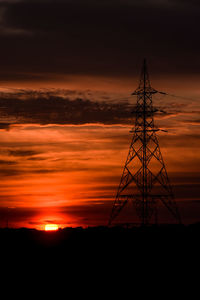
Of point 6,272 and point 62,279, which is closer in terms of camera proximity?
point 62,279

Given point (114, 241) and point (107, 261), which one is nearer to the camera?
point (107, 261)

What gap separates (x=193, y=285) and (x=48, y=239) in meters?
38.0

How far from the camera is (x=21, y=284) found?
43062mm

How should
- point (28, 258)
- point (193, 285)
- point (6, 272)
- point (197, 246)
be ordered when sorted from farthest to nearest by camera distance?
point (197, 246) → point (28, 258) → point (6, 272) → point (193, 285)

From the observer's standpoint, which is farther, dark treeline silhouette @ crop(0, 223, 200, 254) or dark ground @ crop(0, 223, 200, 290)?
dark treeline silhouette @ crop(0, 223, 200, 254)

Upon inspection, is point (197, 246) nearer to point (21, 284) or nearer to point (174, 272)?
point (174, 272)

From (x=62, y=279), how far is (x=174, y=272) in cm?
970

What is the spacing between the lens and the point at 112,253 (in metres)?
59.0

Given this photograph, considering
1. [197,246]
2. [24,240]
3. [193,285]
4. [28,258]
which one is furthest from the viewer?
[24,240]

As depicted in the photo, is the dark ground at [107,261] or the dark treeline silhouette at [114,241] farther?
the dark treeline silhouette at [114,241]

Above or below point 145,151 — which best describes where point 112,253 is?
below

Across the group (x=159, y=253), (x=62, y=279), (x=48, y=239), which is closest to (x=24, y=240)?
(x=48, y=239)

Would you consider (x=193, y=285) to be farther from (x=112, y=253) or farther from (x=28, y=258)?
(x=28, y=258)

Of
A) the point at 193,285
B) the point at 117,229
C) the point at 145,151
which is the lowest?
the point at 193,285
